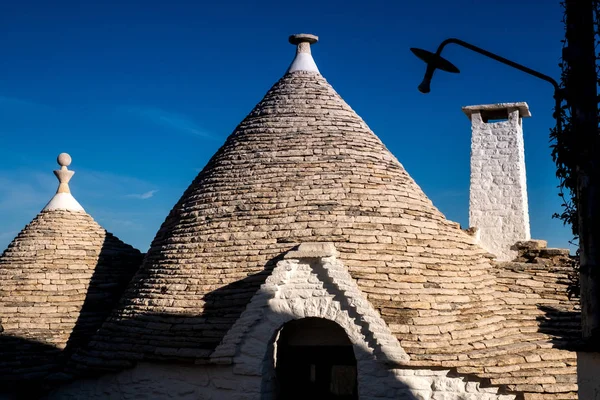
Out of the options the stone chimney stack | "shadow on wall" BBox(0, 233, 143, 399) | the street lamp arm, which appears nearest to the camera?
the street lamp arm

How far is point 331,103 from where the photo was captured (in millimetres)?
10586

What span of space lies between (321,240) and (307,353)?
5.27ft

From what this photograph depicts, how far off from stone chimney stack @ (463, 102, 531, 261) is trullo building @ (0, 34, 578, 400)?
120 inches

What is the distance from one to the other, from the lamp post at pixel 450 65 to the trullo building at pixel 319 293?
3.06 m

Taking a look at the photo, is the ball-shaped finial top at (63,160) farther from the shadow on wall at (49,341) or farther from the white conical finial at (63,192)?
the shadow on wall at (49,341)

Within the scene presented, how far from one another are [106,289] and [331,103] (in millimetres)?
4673

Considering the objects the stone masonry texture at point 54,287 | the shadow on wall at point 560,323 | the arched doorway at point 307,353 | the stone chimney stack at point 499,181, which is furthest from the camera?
the stone chimney stack at point 499,181

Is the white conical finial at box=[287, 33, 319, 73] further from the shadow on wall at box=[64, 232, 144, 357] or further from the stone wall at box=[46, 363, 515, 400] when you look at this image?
the stone wall at box=[46, 363, 515, 400]

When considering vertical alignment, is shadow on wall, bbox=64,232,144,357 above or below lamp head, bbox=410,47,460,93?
below

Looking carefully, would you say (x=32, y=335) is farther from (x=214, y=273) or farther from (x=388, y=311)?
(x=388, y=311)

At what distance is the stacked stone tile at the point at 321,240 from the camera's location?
7930 millimetres

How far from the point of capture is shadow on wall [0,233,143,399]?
9.72m

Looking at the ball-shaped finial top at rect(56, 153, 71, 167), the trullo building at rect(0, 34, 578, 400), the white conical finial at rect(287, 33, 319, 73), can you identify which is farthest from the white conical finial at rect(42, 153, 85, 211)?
the white conical finial at rect(287, 33, 319, 73)

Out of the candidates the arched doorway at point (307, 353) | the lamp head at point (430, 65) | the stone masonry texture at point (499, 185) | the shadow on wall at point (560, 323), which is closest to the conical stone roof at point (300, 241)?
the shadow on wall at point (560, 323)
